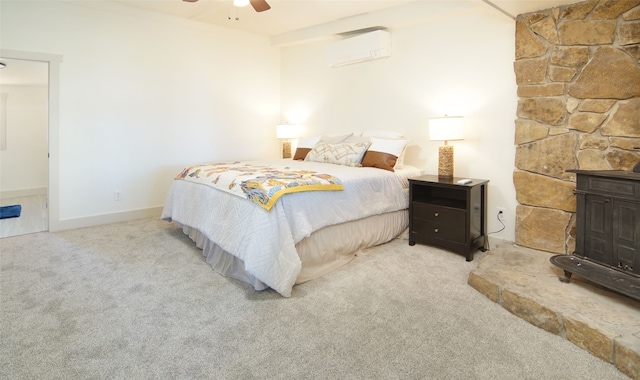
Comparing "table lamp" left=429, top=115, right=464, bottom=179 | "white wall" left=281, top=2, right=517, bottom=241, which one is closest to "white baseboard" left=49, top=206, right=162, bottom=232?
"white wall" left=281, top=2, right=517, bottom=241

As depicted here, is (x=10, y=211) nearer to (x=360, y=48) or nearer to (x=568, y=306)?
(x=360, y=48)

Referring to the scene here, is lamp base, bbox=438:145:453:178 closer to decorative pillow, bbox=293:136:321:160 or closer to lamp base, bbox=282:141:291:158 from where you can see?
decorative pillow, bbox=293:136:321:160

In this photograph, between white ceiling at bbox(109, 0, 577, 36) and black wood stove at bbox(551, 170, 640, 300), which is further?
white ceiling at bbox(109, 0, 577, 36)

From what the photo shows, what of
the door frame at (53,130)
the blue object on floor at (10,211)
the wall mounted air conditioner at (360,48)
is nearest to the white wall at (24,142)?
the blue object on floor at (10,211)

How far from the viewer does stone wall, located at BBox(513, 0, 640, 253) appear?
2.48 metres

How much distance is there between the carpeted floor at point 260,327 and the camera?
5.32 ft

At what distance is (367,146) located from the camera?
12.6 ft

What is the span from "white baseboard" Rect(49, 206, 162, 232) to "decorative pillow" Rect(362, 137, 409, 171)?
280 centimetres

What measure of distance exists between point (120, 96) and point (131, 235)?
5.53ft

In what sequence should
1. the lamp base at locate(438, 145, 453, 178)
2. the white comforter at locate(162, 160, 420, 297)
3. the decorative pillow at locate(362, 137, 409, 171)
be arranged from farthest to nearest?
the decorative pillow at locate(362, 137, 409, 171)
the lamp base at locate(438, 145, 453, 178)
the white comforter at locate(162, 160, 420, 297)

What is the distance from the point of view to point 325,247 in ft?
9.09

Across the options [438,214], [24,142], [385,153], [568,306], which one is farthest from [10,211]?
[568,306]

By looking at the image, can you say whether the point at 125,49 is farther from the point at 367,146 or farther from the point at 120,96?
the point at 367,146

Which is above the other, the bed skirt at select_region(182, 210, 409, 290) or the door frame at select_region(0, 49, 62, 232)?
the door frame at select_region(0, 49, 62, 232)
